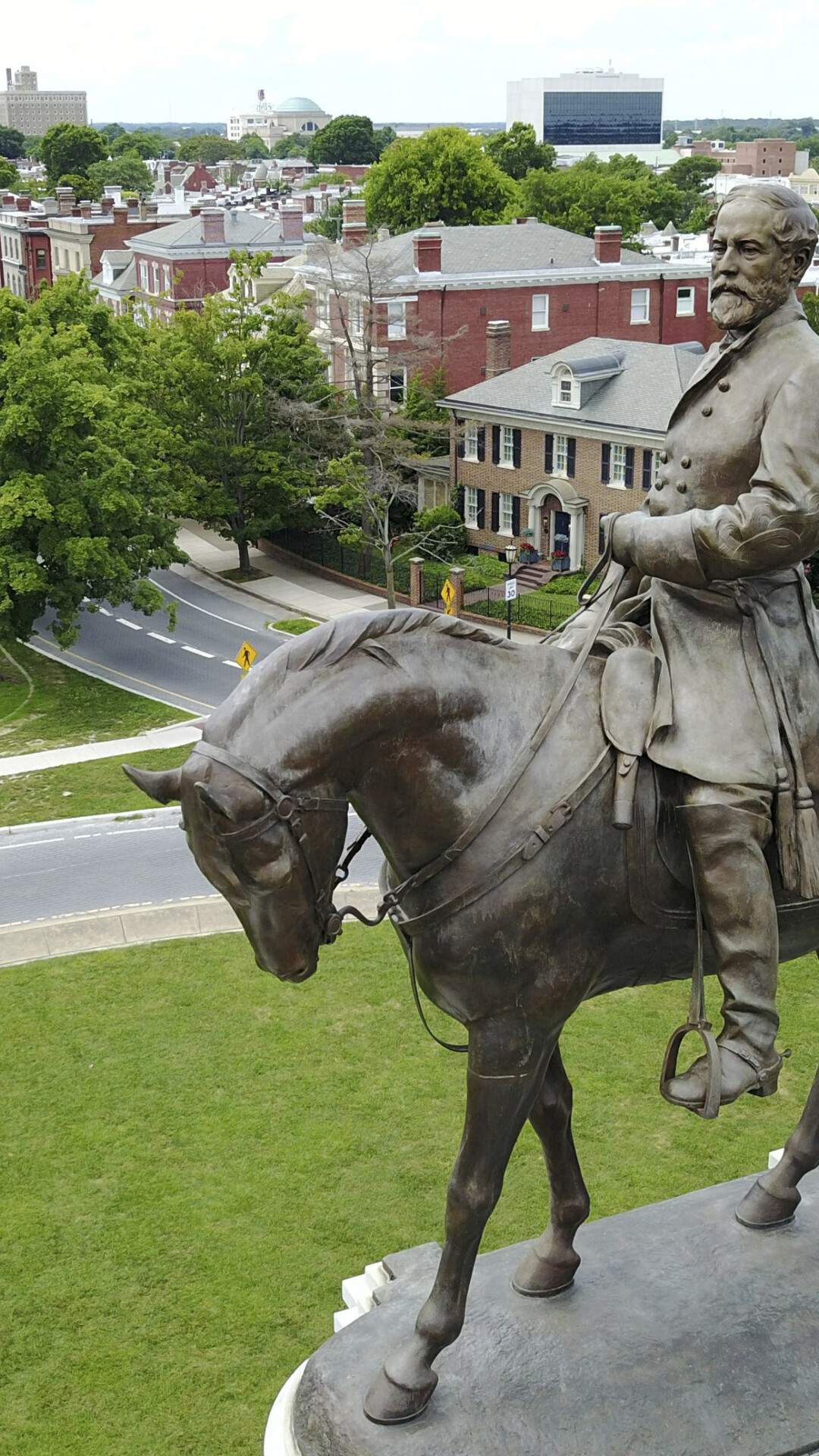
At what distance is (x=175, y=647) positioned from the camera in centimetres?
4194

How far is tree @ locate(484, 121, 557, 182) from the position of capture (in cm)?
12000

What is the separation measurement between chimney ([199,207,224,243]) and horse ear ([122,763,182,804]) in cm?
7127

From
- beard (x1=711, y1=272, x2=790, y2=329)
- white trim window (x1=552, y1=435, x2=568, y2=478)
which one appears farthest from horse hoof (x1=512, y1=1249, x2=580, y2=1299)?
white trim window (x1=552, y1=435, x2=568, y2=478)

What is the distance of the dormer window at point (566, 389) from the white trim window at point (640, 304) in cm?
1581

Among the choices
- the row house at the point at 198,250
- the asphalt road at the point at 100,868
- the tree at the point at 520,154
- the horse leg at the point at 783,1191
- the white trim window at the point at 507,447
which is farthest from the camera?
the tree at the point at 520,154

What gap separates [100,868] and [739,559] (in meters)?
17.1

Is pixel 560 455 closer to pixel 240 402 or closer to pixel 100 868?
pixel 240 402

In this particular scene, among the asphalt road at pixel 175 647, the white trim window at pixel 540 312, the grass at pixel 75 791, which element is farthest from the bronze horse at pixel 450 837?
the white trim window at pixel 540 312

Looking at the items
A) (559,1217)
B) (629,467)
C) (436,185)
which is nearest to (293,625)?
(629,467)

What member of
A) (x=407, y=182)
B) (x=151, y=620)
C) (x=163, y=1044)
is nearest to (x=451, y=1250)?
(x=163, y=1044)

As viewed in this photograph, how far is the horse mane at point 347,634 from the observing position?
743cm

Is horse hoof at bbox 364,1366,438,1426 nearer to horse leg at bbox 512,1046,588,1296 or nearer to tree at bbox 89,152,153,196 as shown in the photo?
horse leg at bbox 512,1046,588,1296

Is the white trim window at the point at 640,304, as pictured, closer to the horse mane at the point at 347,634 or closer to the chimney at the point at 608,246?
the chimney at the point at 608,246

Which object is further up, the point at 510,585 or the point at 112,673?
the point at 510,585
